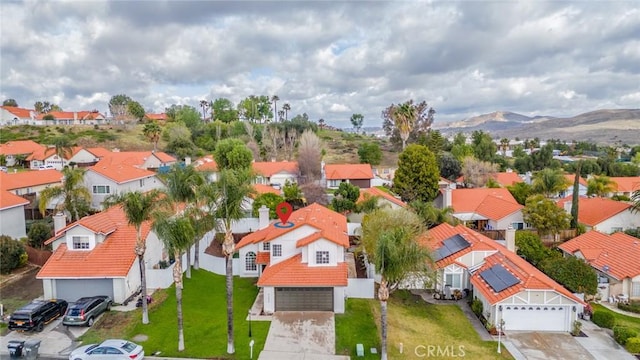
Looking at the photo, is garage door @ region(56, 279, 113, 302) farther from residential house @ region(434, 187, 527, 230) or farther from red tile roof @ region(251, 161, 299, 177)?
red tile roof @ region(251, 161, 299, 177)

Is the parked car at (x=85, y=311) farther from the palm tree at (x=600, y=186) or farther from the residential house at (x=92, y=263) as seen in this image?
the palm tree at (x=600, y=186)

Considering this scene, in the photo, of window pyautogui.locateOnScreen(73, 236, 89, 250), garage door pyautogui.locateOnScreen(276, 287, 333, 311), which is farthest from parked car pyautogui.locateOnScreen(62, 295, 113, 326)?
garage door pyautogui.locateOnScreen(276, 287, 333, 311)

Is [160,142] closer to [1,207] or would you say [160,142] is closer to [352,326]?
[1,207]

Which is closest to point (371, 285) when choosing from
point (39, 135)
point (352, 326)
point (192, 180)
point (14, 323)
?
point (352, 326)

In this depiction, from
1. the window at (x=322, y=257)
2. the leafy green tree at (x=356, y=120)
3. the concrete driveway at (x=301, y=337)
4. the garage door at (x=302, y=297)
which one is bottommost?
the concrete driveway at (x=301, y=337)

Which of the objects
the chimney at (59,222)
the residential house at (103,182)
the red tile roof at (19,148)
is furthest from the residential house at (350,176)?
the red tile roof at (19,148)

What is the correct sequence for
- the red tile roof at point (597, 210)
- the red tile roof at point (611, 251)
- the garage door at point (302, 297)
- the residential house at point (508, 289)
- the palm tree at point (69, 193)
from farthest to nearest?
the red tile roof at point (597, 210) → the palm tree at point (69, 193) → the red tile roof at point (611, 251) → the garage door at point (302, 297) → the residential house at point (508, 289)
